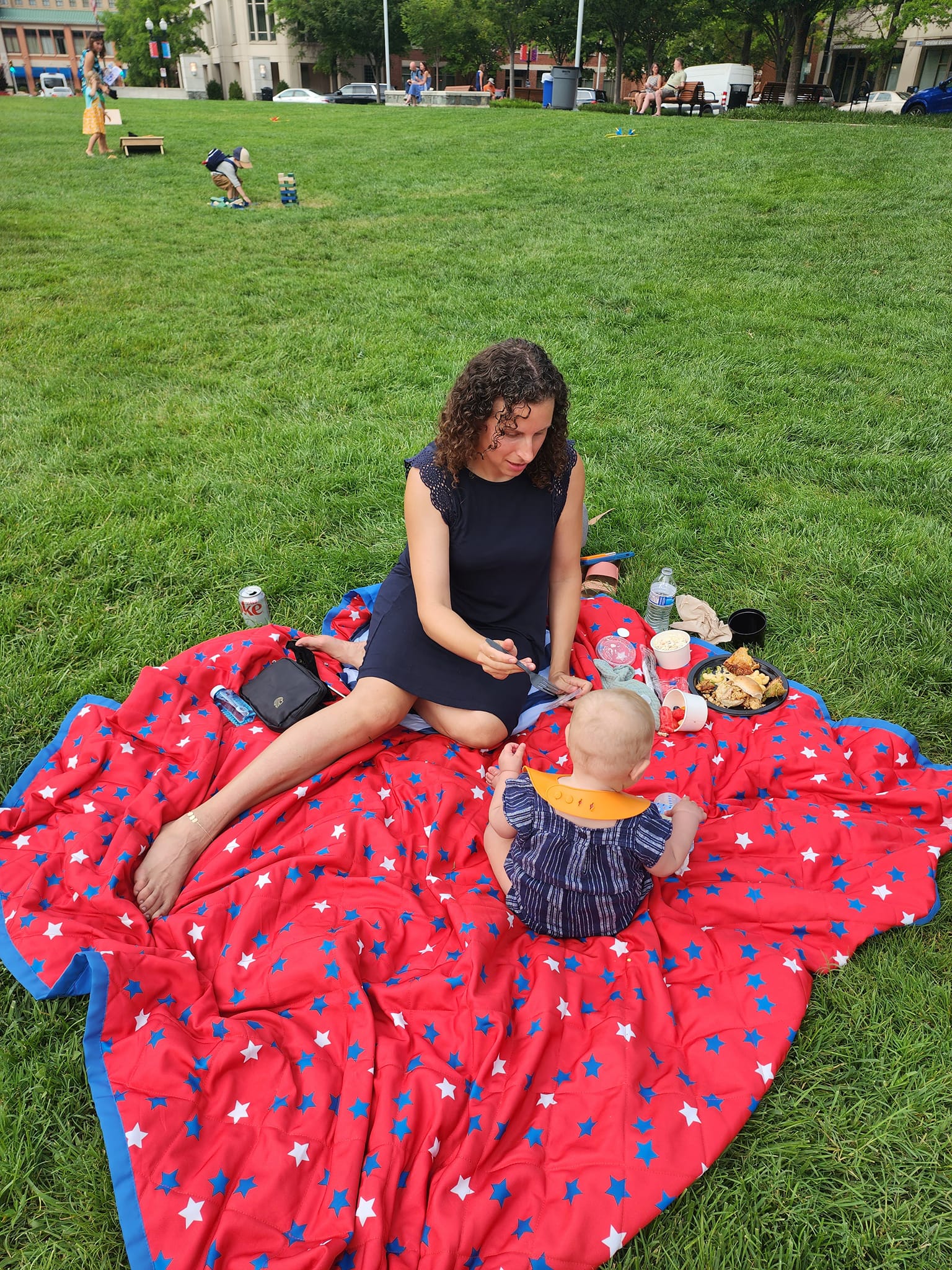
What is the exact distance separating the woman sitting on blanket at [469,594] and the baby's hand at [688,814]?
2.40 feet

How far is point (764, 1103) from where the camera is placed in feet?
6.84

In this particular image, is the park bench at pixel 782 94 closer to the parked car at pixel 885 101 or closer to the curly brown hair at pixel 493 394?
the parked car at pixel 885 101

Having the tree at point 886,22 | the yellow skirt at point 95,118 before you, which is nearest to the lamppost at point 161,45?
the tree at point 886,22

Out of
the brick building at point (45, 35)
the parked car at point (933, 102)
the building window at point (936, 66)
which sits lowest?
the parked car at point (933, 102)

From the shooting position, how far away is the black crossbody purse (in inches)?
126

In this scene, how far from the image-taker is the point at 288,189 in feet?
39.9

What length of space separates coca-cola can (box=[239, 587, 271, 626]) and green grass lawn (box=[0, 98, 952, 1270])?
0.68 feet

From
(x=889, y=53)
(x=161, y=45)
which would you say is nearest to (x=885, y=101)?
(x=889, y=53)

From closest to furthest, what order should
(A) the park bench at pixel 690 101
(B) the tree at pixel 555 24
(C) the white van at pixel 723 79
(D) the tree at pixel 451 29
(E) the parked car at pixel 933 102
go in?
(E) the parked car at pixel 933 102
(A) the park bench at pixel 690 101
(C) the white van at pixel 723 79
(B) the tree at pixel 555 24
(D) the tree at pixel 451 29

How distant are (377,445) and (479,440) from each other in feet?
8.34

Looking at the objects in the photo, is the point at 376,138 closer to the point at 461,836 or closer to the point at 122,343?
the point at 122,343

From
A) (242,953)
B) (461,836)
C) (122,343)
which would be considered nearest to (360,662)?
(461,836)

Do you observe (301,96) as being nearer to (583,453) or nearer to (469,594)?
(583,453)

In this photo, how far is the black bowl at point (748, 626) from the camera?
3707mm
